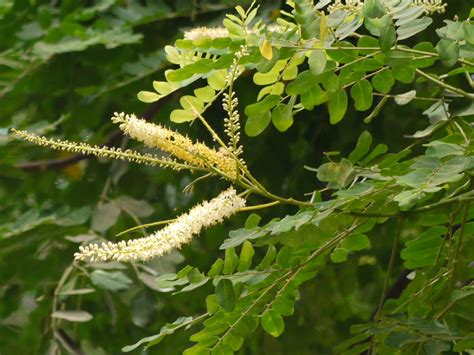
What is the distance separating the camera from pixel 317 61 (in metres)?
0.75

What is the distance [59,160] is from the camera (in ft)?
5.32

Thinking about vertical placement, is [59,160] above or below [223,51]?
below

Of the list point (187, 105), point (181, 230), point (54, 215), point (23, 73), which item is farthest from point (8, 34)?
point (181, 230)

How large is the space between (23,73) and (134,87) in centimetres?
16

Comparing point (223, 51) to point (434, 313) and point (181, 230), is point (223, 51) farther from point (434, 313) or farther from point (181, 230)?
point (434, 313)

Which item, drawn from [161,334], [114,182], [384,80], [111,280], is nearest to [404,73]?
[384,80]

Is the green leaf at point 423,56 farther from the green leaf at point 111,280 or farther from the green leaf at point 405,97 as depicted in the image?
the green leaf at point 111,280

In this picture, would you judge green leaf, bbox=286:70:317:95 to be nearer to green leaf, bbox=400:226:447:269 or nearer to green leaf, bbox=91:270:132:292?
green leaf, bbox=400:226:447:269

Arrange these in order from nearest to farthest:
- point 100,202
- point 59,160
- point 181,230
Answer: point 181,230, point 100,202, point 59,160

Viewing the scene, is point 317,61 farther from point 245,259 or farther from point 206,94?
point 245,259

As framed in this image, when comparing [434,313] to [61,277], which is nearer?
[434,313]

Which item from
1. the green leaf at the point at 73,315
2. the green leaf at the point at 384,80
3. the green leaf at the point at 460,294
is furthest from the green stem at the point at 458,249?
the green leaf at the point at 73,315

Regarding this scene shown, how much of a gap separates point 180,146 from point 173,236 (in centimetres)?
7

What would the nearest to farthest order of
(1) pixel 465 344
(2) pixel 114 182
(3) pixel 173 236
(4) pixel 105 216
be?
(3) pixel 173 236 → (1) pixel 465 344 → (4) pixel 105 216 → (2) pixel 114 182
